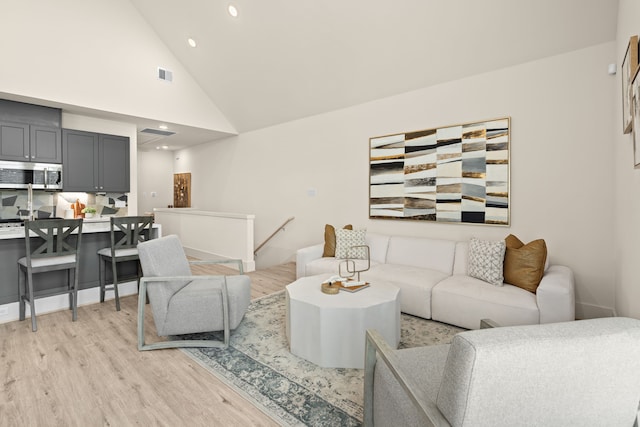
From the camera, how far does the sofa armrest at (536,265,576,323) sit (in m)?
2.56

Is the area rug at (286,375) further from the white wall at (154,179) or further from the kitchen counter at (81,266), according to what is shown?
the white wall at (154,179)

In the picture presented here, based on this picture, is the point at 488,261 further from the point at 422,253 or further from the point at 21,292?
the point at 21,292

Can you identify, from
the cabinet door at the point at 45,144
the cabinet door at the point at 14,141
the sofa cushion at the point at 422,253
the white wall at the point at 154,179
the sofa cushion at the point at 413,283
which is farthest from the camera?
the white wall at the point at 154,179

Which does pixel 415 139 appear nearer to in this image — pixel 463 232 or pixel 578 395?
pixel 463 232

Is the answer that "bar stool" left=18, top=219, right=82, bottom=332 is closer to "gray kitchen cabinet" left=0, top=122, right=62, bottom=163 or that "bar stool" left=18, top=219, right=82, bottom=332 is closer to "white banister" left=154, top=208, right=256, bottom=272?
"gray kitchen cabinet" left=0, top=122, right=62, bottom=163

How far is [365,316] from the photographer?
7.89 feet

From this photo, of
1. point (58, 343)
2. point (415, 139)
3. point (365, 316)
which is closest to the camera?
point (365, 316)

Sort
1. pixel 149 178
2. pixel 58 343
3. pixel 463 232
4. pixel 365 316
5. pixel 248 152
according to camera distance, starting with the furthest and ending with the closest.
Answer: pixel 149 178 → pixel 248 152 → pixel 463 232 → pixel 58 343 → pixel 365 316

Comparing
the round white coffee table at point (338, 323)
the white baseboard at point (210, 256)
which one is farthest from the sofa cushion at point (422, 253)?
the white baseboard at point (210, 256)

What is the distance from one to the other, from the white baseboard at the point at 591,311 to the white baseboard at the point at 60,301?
5.11 m

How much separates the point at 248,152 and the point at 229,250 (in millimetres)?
2100

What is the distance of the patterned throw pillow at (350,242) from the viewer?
170 inches

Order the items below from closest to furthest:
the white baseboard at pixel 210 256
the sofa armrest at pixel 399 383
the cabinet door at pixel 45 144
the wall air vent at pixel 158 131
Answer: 1. the sofa armrest at pixel 399 383
2. the cabinet door at pixel 45 144
3. the white baseboard at pixel 210 256
4. the wall air vent at pixel 158 131

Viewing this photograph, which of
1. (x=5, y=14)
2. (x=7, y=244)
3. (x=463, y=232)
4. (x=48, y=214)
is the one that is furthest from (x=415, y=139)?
(x=48, y=214)
